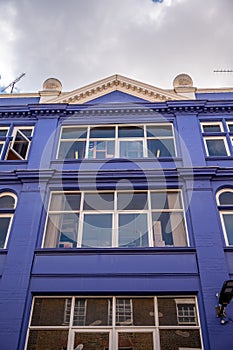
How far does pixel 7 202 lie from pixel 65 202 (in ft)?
6.81

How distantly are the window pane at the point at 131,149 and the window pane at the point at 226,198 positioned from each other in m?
3.50

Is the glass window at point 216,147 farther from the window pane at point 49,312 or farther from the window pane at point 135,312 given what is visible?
the window pane at point 49,312

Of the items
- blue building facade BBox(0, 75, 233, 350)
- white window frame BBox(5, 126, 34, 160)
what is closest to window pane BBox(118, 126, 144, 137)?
blue building facade BBox(0, 75, 233, 350)

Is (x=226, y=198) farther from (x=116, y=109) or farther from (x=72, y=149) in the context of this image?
(x=72, y=149)

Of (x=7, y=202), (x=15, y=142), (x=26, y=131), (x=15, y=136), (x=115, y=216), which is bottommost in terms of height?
(x=115, y=216)

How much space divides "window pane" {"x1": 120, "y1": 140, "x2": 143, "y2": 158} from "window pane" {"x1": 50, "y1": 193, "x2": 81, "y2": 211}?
8.82 feet

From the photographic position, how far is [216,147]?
45.6 feet

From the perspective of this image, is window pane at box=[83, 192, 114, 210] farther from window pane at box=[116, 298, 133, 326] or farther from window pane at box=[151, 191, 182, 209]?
window pane at box=[116, 298, 133, 326]

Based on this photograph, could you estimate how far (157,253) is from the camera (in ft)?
34.3

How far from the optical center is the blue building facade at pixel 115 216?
9.27 metres

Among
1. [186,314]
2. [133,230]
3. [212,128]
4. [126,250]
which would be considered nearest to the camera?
[186,314]

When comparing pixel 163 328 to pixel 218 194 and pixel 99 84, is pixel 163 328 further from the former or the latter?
pixel 99 84

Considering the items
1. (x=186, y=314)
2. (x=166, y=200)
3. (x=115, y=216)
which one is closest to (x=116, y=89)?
(x=166, y=200)

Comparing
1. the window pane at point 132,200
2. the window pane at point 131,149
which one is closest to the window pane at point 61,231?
the window pane at point 132,200
